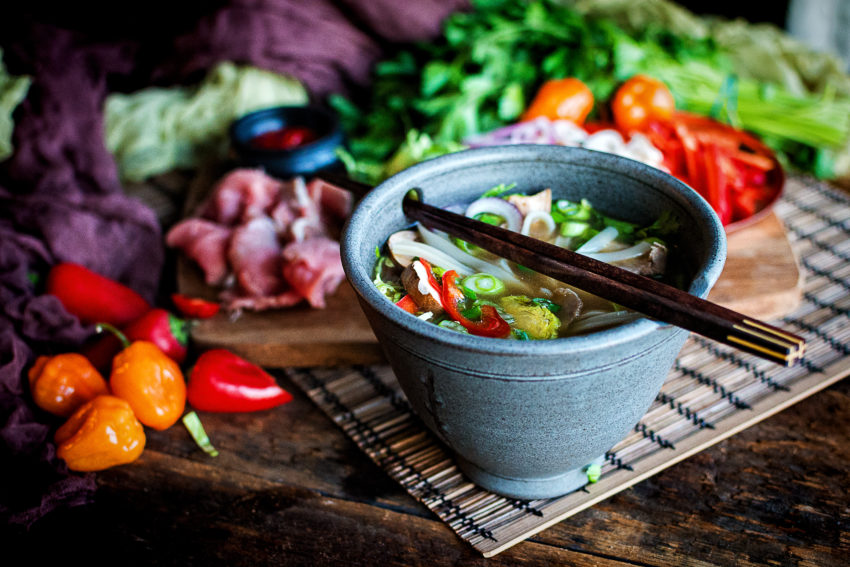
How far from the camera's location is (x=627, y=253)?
1669 millimetres

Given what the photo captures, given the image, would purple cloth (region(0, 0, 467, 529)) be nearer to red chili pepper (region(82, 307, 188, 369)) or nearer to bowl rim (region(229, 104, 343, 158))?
red chili pepper (region(82, 307, 188, 369))

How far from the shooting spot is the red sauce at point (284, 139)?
321 cm

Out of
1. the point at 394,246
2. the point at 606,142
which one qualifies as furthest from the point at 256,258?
the point at 606,142

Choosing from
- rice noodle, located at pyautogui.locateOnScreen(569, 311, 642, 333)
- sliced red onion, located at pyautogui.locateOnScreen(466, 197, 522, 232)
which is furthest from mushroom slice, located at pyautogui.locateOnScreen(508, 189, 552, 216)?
rice noodle, located at pyautogui.locateOnScreen(569, 311, 642, 333)

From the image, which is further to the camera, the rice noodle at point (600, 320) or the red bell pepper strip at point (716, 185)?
the red bell pepper strip at point (716, 185)

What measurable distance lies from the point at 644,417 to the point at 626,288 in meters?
0.81

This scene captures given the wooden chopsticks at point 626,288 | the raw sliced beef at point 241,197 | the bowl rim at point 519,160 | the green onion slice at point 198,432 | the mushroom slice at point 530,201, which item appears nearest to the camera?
the wooden chopsticks at point 626,288

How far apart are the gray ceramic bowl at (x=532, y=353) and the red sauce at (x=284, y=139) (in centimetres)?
157

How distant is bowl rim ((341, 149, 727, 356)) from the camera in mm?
1242

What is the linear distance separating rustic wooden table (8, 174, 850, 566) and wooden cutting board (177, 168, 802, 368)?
1.14 ft

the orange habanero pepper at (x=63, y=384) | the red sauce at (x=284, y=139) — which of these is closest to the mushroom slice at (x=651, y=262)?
the orange habanero pepper at (x=63, y=384)

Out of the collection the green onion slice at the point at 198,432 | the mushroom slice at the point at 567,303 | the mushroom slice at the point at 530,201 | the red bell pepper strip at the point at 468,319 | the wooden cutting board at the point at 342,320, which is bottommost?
the green onion slice at the point at 198,432

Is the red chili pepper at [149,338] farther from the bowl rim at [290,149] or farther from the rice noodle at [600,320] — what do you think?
the rice noodle at [600,320]

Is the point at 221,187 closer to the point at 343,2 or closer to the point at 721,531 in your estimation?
the point at 343,2
